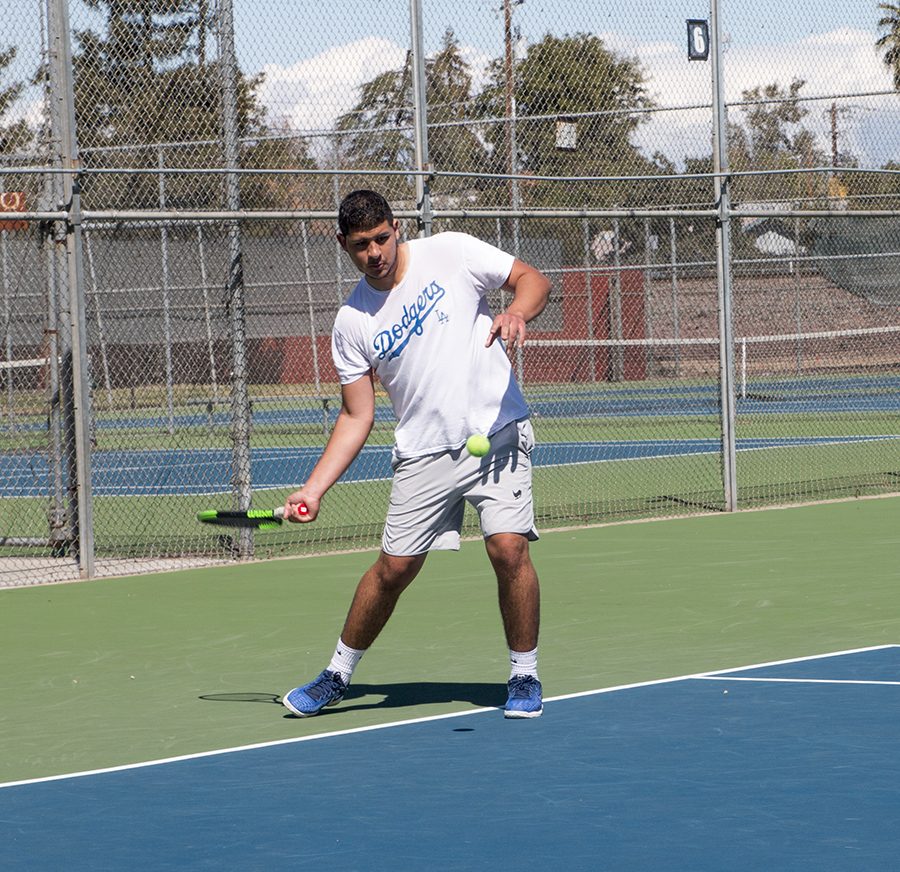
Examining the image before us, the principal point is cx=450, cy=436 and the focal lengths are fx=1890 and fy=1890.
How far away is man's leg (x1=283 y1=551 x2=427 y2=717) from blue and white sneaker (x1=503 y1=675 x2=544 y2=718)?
53 cm

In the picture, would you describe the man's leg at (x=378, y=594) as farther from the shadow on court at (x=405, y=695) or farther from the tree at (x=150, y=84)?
the tree at (x=150, y=84)

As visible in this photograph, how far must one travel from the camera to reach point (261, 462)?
19.8m

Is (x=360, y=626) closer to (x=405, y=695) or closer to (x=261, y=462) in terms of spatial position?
(x=405, y=695)

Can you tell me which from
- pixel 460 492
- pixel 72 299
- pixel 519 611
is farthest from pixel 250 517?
pixel 72 299

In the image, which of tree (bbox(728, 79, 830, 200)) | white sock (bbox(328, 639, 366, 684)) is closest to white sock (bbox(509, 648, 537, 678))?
white sock (bbox(328, 639, 366, 684))

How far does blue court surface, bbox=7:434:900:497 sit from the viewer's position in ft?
54.9

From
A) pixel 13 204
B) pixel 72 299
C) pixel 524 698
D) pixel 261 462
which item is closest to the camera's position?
pixel 524 698

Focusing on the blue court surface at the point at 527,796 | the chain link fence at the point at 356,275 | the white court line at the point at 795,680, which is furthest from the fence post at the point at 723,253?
the blue court surface at the point at 527,796

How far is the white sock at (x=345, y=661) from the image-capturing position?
22.8 feet

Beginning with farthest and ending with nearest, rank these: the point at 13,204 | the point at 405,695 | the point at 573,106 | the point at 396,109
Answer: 1. the point at 573,106
2. the point at 13,204
3. the point at 396,109
4. the point at 405,695

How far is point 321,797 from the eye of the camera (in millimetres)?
5566

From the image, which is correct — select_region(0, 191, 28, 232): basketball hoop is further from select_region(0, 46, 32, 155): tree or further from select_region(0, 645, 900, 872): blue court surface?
select_region(0, 645, 900, 872): blue court surface

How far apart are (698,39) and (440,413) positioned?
7790 mm

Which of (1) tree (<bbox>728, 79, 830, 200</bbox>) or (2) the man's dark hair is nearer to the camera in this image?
(2) the man's dark hair
